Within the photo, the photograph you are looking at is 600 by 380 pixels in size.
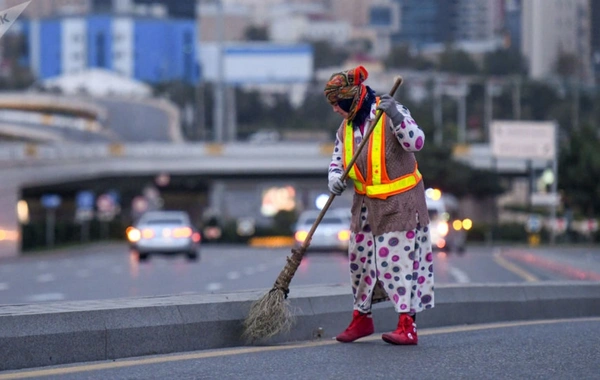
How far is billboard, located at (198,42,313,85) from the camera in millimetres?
120625

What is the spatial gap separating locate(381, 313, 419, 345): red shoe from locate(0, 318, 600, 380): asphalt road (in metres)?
0.05

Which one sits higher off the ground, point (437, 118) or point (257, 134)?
point (437, 118)

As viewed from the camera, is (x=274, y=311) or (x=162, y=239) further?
(x=162, y=239)

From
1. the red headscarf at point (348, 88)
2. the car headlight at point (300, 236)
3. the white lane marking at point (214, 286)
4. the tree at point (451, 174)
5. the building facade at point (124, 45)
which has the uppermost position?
the building facade at point (124, 45)

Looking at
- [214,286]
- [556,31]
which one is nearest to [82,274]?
[214,286]

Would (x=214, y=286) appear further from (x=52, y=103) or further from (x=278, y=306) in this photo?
(x=52, y=103)

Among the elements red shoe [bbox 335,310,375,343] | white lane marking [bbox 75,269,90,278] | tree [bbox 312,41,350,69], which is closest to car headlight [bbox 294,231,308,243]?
white lane marking [bbox 75,269,90,278]

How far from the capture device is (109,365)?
8.29m

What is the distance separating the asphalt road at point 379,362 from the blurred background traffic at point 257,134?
197 cm

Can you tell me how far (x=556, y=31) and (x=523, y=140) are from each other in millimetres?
8542

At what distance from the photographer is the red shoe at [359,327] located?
926cm

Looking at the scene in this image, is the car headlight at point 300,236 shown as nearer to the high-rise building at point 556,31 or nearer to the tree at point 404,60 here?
the high-rise building at point 556,31

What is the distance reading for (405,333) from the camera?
29.7ft

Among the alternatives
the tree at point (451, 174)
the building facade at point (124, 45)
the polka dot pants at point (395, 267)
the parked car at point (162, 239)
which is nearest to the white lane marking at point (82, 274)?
the parked car at point (162, 239)
